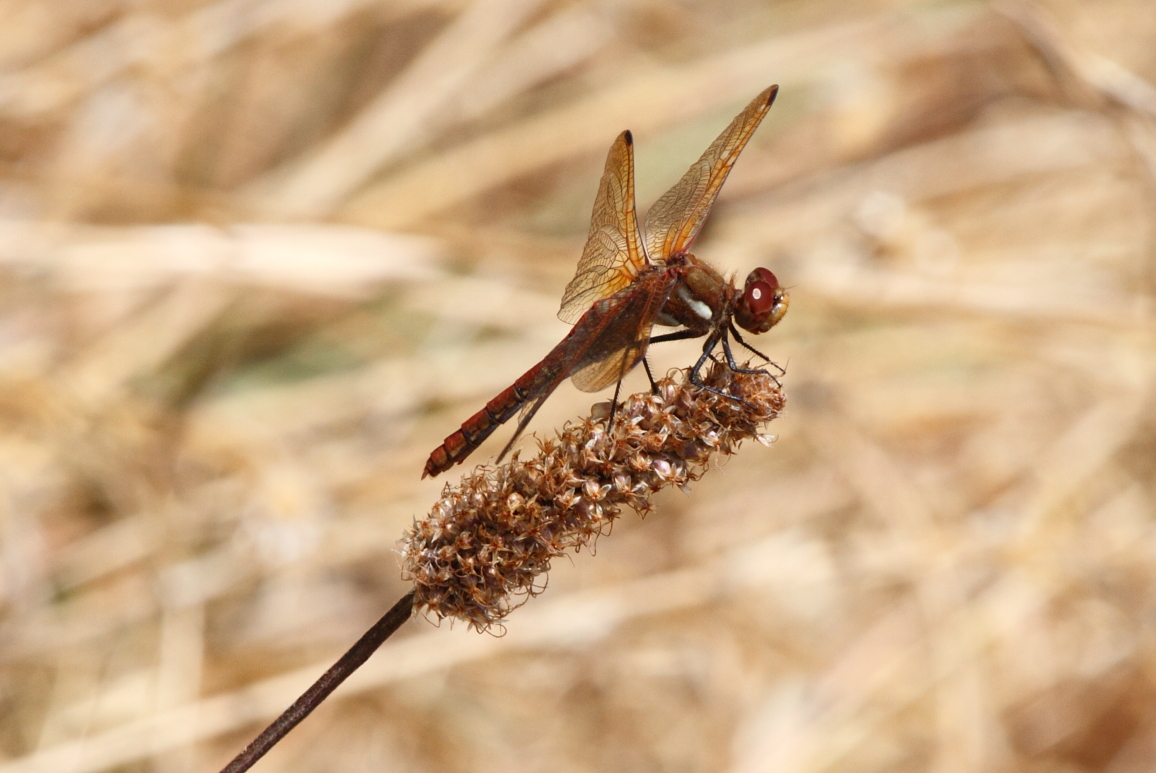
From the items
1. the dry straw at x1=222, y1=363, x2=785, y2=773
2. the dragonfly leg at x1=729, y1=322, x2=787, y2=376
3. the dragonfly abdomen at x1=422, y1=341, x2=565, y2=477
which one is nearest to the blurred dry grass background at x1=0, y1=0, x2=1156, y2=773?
the dragonfly abdomen at x1=422, y1=341, x2=565, y2=477

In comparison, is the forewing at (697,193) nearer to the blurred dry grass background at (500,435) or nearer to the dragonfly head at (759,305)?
the dragonfly head at (759,305)

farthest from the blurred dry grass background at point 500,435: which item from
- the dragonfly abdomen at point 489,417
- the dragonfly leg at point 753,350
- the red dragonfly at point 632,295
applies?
the dragonfly leg at point 753,350

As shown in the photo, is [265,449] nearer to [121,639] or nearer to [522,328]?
[121,639]

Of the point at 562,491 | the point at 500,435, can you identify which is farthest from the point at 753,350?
the point at 500,435

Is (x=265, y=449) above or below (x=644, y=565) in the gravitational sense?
above

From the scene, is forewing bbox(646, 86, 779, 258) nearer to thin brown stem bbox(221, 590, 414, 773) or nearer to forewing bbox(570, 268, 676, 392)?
forewing bbox(570, 268, 676, 392)

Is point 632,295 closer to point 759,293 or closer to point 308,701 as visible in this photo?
point 759,293

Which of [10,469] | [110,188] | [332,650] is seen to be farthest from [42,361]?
[332,650]
